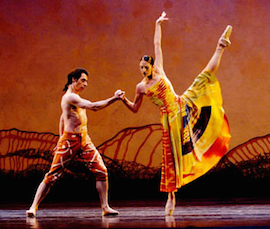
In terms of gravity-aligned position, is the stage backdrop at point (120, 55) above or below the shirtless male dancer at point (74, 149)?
above

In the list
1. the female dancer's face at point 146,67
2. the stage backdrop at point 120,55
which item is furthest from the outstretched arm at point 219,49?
the stage backdrop at point 120,55

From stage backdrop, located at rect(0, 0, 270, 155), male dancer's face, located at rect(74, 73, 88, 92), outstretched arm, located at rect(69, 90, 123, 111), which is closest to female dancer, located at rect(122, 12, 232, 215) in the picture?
outstretched arm, located at rect(69, 90, 123, 111)

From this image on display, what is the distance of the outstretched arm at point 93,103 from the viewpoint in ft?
12.9

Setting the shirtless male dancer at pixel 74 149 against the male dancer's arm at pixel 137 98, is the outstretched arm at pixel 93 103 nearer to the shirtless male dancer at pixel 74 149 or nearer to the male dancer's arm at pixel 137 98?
the shirtless male dancer at pixel 74 149

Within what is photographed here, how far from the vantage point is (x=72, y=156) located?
410cm

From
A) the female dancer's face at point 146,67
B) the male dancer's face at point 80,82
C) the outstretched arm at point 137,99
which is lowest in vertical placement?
the outstretched arm at point 137,99

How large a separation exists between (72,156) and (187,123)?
3.51 feet

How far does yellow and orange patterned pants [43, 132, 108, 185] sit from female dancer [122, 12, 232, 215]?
593mm

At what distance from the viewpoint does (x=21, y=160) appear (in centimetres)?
639

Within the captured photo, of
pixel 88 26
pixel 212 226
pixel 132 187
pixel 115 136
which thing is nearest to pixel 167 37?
pixel 88 26

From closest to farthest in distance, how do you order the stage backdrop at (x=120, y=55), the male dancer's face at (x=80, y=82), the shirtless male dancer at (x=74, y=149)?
the shirtless male dancer at (x=74, y=149)
the male dancer's face at (x=80, y=82)
the stage backdrop at (x=120, y=55)

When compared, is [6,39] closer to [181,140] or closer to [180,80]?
[180,80]

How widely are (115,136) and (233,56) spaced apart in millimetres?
1996

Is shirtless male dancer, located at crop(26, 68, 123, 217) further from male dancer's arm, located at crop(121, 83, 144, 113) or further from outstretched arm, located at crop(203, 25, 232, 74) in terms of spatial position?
outstretched arm, located at crop(203, 25, 232, 74)
